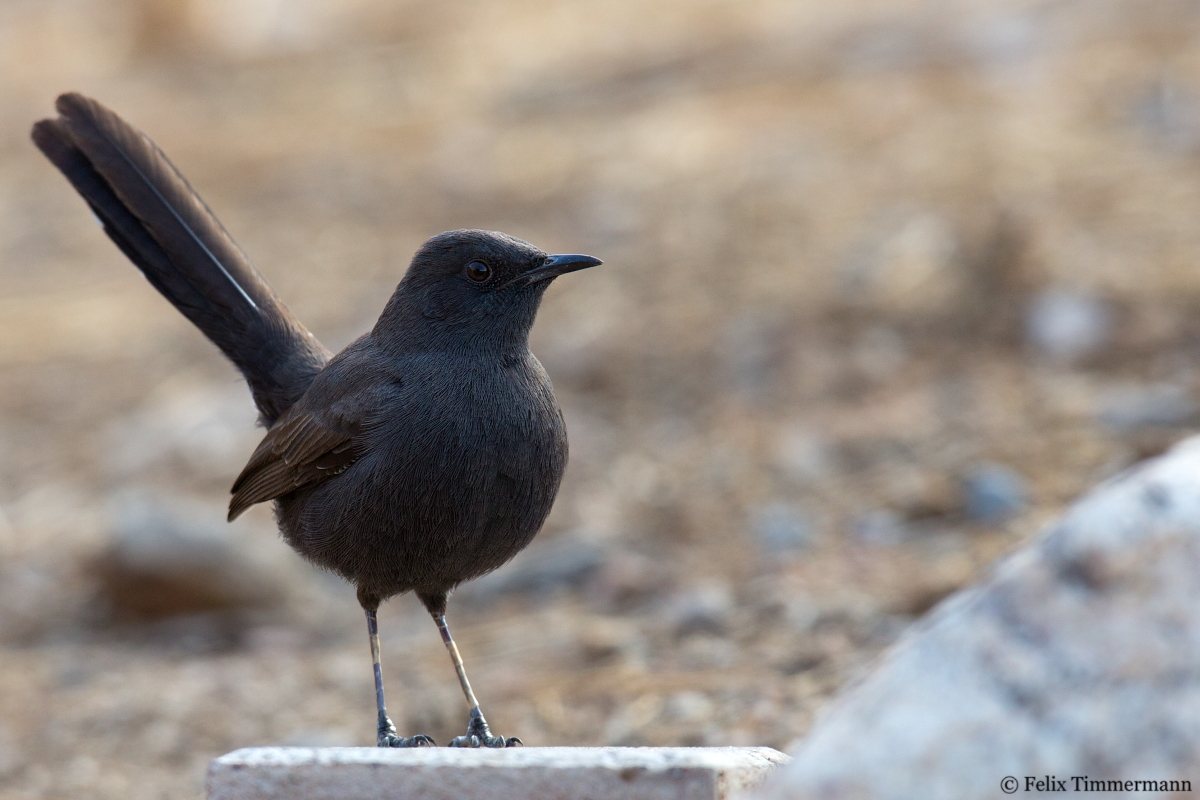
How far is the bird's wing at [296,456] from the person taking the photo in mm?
4719

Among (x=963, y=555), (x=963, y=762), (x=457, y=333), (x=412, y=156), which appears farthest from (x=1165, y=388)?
(x=412, y=156)

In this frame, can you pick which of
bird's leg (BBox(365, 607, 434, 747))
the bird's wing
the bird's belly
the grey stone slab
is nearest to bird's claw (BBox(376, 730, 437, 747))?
bird's leg (BBox(365, 607, 434, 747))

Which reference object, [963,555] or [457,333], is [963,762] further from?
[963,555]

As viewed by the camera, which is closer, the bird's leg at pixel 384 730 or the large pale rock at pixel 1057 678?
the large pale rock at pixel 1057 678

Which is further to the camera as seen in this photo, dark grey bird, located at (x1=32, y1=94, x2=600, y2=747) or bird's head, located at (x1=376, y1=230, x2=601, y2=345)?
bird's head, located at (x1=376, y1=230, x2=601, y2=345)

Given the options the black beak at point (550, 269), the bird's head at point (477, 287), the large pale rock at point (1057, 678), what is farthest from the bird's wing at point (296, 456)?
the large pale rock at point (1057, 678)

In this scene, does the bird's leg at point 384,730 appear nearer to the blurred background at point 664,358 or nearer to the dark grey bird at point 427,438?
the dark grey bird at point 427,438

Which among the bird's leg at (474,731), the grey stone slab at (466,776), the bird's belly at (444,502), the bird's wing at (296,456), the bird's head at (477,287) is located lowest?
the grey stone slab at (466,776)

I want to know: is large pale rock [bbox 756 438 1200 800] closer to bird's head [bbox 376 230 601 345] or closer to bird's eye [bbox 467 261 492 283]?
bird's head [bbox 376 230 601 345]

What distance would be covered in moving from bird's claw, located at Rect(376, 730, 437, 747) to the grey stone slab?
1165mm

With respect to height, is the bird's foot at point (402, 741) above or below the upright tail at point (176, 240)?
below

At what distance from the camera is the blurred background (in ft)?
20.2

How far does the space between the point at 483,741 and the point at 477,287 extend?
1.57 meters

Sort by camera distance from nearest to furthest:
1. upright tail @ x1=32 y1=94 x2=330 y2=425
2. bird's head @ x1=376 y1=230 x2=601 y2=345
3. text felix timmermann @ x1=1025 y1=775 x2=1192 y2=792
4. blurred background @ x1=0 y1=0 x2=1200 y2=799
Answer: text felix timmermann @ x1=1025 y1=775 x2=1192 y2=792, bird's head @ x1=376 y1=230 x2=601 y2=345, upright tail @ x1=32 y1=94 x2=330 y2=425, blurred background @ x1=0 y1=0 x2=1200 y2=799
